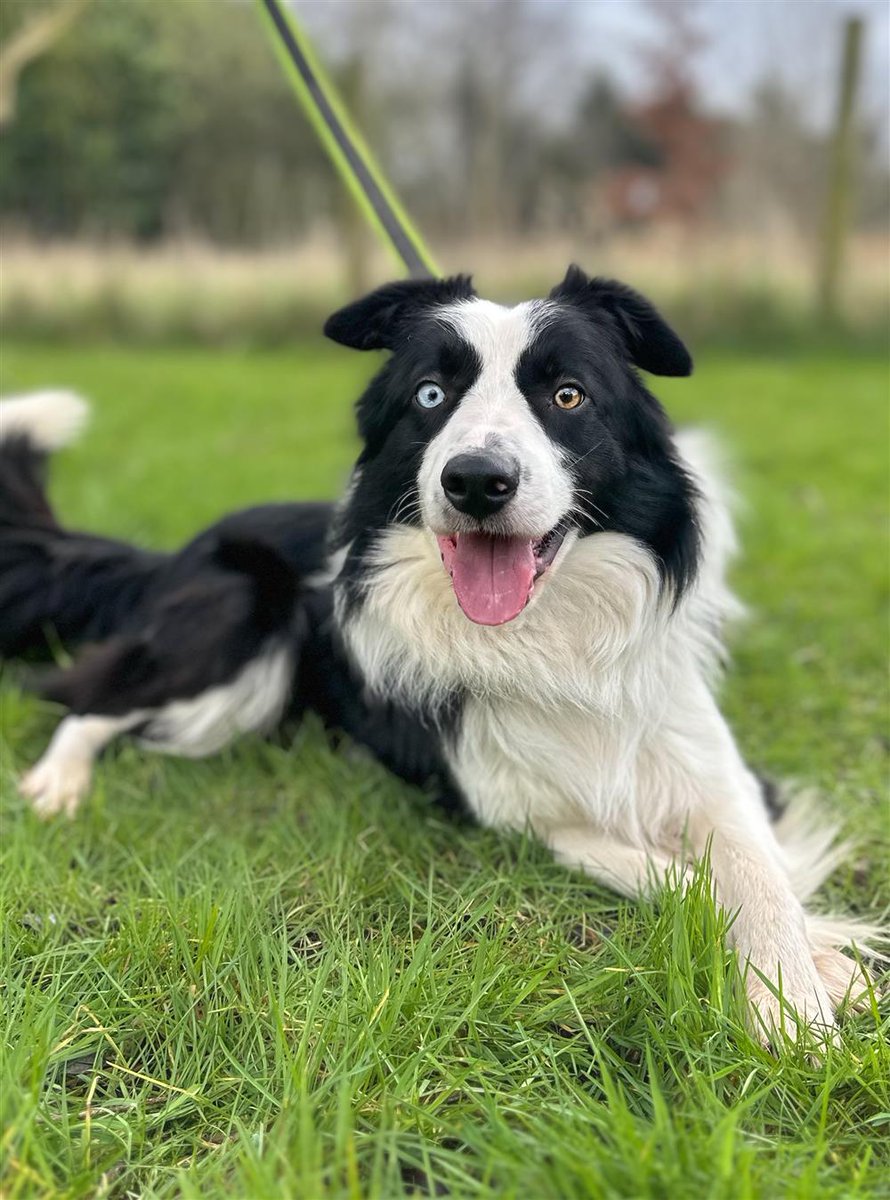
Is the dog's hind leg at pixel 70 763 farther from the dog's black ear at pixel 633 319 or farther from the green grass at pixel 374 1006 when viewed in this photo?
the dog's black ear at pixel 633 319

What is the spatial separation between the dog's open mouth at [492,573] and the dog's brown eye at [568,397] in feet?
1.09

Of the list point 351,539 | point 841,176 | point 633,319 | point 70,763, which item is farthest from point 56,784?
point 841,176

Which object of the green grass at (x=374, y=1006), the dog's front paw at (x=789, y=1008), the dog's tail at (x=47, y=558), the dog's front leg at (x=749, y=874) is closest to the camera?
the green grass at (x=374, y=1006)

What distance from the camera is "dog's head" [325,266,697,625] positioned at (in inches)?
87.3

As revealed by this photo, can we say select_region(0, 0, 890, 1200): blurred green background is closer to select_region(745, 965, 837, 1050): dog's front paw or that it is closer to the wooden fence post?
select_region(745, 965, 837, 1050): dog's front paw

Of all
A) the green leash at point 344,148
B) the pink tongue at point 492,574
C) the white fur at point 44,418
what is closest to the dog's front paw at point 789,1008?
the pink tongue at point 492,574

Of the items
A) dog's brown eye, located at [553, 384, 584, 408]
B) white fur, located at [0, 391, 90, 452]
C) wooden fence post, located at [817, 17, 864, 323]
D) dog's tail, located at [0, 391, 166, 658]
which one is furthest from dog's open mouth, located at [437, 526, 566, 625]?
wooden fence post, located at [817, 17, 864, 323]

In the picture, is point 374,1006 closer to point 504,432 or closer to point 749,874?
point 749,874

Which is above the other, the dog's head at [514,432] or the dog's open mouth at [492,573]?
the dog's head at [514,432]

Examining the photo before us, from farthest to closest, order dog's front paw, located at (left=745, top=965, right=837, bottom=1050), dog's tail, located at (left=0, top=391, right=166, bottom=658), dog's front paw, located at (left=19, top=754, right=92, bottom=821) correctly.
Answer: dog's tail, located at (left=0, top=391, right=166, bottom=658) → dog's front paw, located at (left=19, top=754, right=92, bottom=821) → dog's front paw, located at (left=745, top=965, right=837, bottom=1050)

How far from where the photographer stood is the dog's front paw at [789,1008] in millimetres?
1807

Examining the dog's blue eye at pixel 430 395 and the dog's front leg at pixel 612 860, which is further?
the dog's blue eye at pixel 430 395

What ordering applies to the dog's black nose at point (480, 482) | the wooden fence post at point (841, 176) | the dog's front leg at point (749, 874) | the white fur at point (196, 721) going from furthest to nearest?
the wooden fence post at point (841, 176)
the white fur at point (196, 721)
the dog's black nose at point (480, 482)
the dog's front leg at point (749, 874)

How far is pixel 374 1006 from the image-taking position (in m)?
1.87
